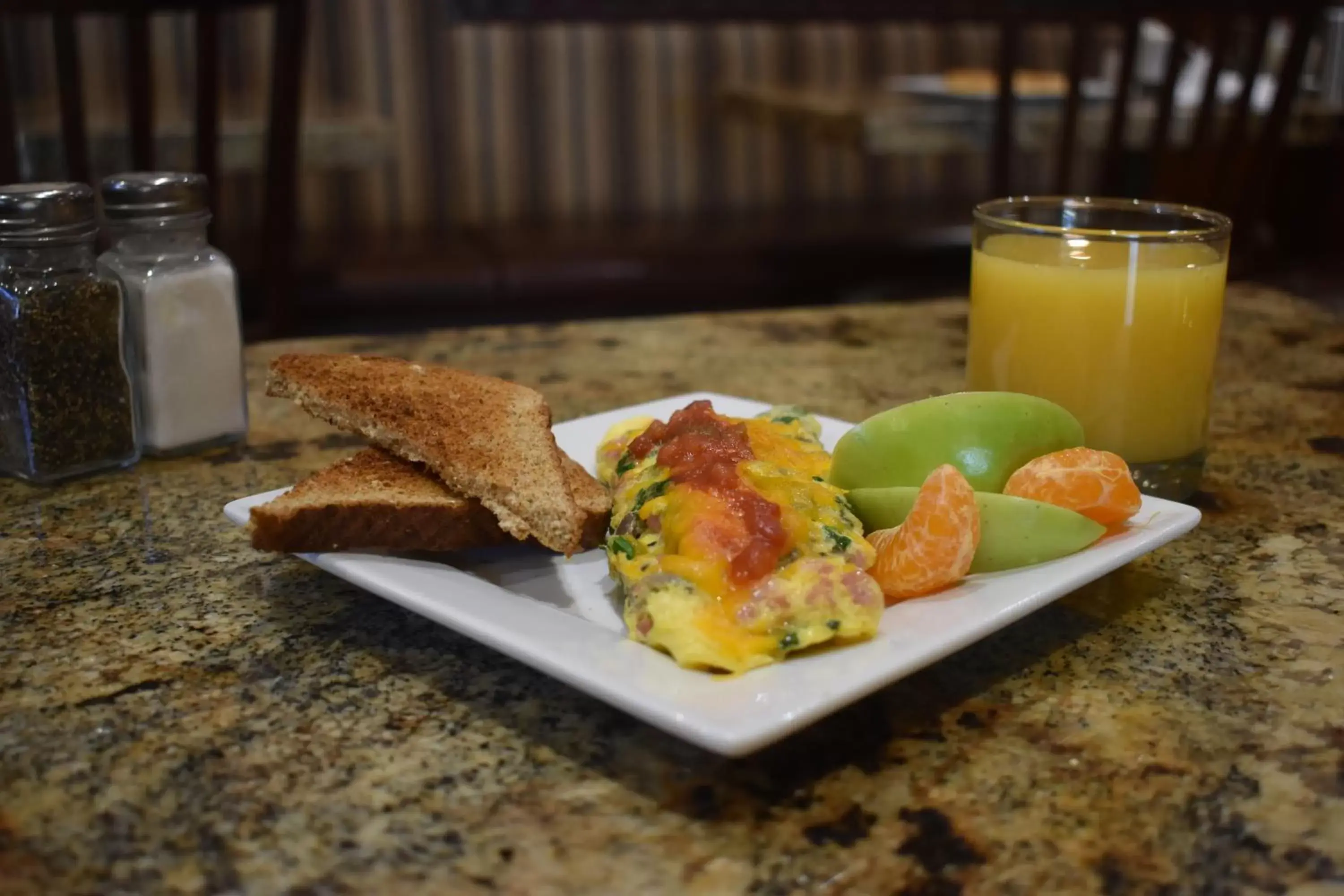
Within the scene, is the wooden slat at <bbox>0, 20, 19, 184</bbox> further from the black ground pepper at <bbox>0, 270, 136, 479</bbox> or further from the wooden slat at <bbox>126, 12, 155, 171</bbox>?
the black ground pepper at <bbox>0, 270, 136, 479</bbox>

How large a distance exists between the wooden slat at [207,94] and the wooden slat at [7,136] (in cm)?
27

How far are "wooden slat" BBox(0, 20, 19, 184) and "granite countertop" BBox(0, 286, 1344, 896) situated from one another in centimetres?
104

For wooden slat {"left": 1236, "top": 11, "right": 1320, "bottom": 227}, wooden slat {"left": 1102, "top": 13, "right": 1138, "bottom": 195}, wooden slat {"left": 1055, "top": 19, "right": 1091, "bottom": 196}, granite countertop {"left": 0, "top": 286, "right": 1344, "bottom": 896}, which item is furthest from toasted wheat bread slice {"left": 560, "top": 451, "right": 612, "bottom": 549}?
wooden slat {"left": 1236, "top": 11, "right": 1320, "bottom": 227}

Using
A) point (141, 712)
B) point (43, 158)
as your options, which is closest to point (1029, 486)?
point (141, 712)

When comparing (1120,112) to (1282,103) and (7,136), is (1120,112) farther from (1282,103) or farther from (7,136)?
(7,136)

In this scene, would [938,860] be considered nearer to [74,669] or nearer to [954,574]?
[954,574]

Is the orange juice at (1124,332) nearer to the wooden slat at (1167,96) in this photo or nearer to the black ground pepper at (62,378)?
the black ground pepper at (62,378)

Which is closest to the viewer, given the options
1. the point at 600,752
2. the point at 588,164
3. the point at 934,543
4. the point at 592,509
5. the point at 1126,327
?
the point at 600,752

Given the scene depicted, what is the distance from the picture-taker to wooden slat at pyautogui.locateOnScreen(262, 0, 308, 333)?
2131 millimetres

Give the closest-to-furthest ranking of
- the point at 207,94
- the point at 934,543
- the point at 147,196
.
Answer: the point at 934,543, the point at 147,196, the point at 207,94

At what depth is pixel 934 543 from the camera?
803 millimetres

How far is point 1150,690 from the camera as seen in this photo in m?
0.78

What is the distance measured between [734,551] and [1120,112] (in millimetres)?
2097

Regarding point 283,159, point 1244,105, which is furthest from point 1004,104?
point 283,159
